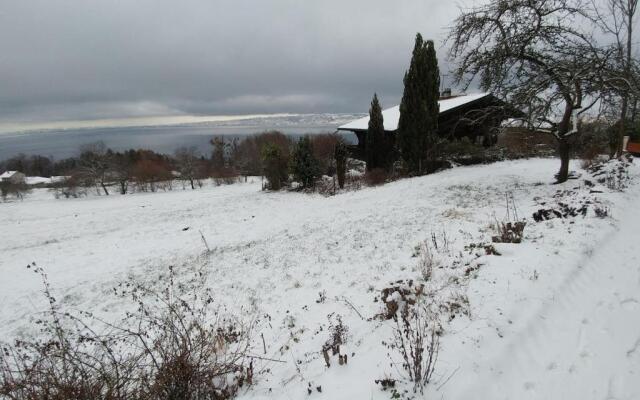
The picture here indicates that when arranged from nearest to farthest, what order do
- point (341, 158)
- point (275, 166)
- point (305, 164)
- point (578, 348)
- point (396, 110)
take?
point (578, 348) < point (341, 158) < point (305, 164) < point (275, 166) < point (396, 110)

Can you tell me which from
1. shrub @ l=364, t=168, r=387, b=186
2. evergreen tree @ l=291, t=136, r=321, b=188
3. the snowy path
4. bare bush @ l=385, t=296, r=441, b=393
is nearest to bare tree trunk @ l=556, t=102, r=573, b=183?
the snowy path

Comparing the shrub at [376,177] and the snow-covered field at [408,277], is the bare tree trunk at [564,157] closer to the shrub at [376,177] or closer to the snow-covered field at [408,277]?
the snow-covered field at [408,277]

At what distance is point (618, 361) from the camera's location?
3.35 metres

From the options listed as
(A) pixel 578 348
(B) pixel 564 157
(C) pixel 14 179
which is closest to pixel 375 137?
(B) pixel 564 157

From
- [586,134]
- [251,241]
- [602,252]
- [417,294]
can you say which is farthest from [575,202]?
[586,134]

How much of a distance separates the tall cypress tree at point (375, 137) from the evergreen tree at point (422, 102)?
10.1 ft

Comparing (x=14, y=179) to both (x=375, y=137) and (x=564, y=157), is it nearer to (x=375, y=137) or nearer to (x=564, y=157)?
(x=375, y=137)

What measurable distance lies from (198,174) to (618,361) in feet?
172

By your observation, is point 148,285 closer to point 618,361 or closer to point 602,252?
point 618,361

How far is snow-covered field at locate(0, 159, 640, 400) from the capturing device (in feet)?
11.2

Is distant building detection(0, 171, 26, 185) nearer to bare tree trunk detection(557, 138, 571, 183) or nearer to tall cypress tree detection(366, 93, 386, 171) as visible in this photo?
tall cypress tree detection(366, 93, 386, 171)

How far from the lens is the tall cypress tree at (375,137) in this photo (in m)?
23.6

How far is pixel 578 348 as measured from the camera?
357 cm

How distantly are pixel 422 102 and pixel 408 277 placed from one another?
16.5 m
